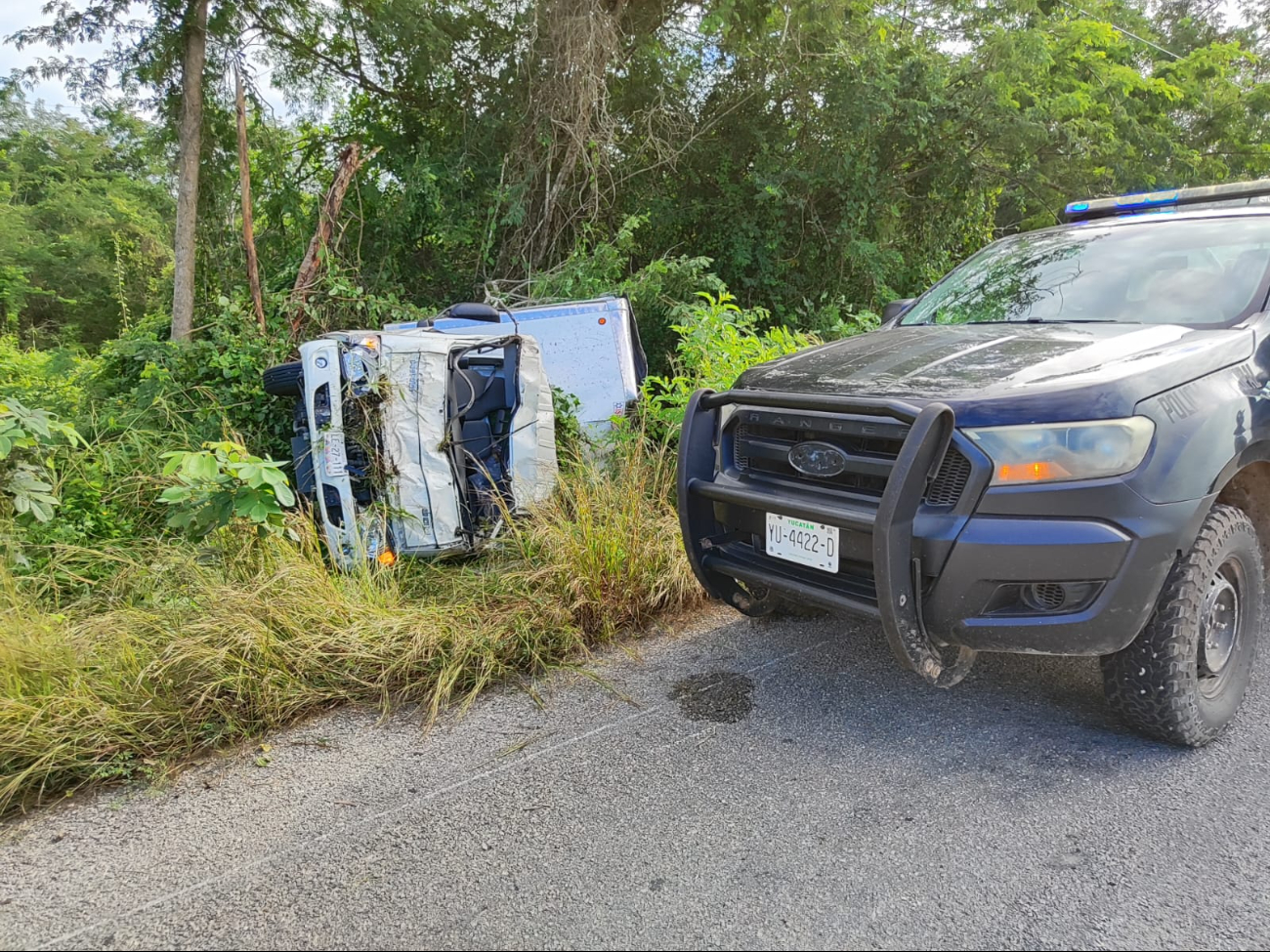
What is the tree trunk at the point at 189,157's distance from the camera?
21.9ft

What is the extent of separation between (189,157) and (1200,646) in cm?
794

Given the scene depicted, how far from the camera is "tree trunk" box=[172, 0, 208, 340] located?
6676mm

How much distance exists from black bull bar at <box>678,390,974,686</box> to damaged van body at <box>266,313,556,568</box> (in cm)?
127

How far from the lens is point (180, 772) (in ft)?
8.55

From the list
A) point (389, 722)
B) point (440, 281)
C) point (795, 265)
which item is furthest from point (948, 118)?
point (389, 722)

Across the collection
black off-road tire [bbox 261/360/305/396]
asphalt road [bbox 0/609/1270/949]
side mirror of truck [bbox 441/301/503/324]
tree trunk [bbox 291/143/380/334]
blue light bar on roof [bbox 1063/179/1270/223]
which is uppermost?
tree trunk [bbox 291/143/380/334]

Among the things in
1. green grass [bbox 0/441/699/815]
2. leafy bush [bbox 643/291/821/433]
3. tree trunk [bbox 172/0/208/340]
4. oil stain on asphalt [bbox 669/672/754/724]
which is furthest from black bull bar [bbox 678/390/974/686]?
tree trunk [bbox 172/0/208/340]

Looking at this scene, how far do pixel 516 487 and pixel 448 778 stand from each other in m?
1.89

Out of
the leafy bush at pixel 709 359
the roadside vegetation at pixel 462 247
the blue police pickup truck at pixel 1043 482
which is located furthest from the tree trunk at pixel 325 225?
the blue police pickup truck at pixel 1043 482

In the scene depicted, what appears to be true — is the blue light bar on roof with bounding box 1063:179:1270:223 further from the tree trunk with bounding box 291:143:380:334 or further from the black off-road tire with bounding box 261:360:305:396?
the tree trunk with bounding box 291:143:380:334

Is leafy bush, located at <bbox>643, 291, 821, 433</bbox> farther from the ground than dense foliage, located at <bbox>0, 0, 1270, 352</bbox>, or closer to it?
closer to it

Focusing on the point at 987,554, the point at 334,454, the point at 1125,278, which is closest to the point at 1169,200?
the point at 1125,278

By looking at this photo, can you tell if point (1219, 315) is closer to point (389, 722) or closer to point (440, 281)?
point (389, 722)

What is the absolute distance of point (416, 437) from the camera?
401 cm
